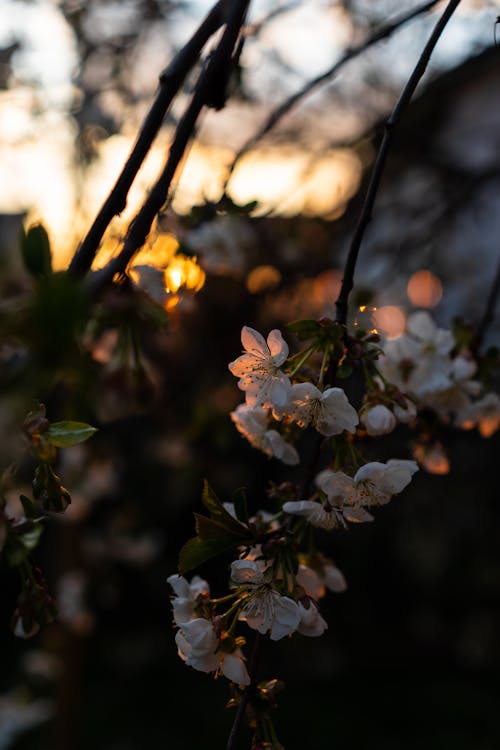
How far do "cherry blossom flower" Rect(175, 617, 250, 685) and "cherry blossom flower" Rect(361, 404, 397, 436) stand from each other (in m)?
0.26

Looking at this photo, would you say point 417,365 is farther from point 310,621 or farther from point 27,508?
point 27,508

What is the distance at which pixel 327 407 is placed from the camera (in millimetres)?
807

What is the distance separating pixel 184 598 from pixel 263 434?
218 mm

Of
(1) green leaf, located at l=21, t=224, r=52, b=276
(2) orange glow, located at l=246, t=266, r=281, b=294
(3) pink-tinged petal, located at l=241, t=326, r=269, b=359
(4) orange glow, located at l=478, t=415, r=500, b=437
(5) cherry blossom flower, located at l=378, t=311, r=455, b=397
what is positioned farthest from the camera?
(2) orange glow, located at l=246, t=266, r=281, b=294

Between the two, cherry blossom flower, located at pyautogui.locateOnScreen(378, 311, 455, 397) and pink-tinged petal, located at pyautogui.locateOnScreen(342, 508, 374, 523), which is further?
cherry blossom flower, located at pyautogui.locateOnScreen(378, 311, 455, 397)

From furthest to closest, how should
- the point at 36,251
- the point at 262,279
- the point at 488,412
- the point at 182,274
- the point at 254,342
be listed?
the point at 262,279 < the point at 182,274 < the point at 488,412 < the point at 254,342 < the point at 36,251

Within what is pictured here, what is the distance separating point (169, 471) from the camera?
18.2 ft

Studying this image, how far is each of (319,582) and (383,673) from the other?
16.0 feet

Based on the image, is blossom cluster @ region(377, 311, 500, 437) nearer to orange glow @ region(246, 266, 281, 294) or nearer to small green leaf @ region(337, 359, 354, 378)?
small green leaf @ region(337, 359, 354, 378)

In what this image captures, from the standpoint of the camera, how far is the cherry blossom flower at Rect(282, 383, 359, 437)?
80 cm

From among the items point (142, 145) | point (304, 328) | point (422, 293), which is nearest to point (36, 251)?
point (142, 145)

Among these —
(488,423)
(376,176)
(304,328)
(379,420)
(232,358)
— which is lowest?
(232,358)

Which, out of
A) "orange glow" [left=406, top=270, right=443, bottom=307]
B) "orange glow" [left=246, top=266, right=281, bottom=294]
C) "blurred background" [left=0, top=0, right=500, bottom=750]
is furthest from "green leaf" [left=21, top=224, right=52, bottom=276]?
"orange glow" [left=406, top=270, right=443, bottom=307]

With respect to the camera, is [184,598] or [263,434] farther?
[263,434]
